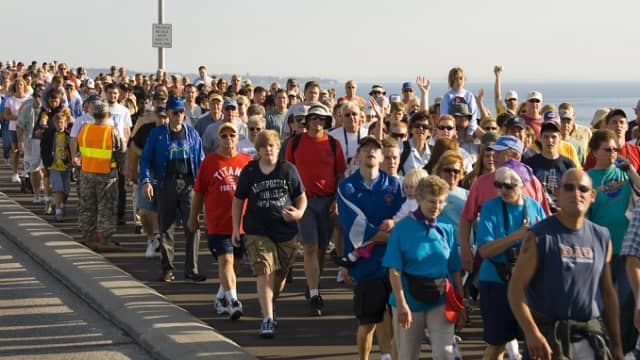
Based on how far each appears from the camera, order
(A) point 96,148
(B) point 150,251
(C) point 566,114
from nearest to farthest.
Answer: (C) point 566,114 < (B) point 150,251 < (A) point 96,148

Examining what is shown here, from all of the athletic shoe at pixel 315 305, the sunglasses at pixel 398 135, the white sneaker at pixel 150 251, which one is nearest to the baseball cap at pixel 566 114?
the sunglasses at pixel 398 135

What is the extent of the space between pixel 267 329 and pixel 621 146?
3.76m

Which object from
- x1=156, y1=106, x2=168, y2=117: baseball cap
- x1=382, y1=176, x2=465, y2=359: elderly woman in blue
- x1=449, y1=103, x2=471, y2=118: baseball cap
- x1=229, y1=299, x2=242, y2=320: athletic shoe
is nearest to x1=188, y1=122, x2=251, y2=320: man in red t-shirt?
x1=229, y1=299, x2=242, y2=320: athletic shoe

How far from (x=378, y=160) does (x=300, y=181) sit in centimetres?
158

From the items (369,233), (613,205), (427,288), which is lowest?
(427,288)

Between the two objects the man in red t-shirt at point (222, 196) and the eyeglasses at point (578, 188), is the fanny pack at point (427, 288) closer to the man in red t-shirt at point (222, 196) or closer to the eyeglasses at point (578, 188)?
the eyeglasses at point (578, 188)

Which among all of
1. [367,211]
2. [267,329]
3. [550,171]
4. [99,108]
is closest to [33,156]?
[99,108]

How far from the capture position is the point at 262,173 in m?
9.95

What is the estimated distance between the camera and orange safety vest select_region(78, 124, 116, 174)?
14258 mm

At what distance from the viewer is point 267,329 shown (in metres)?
9.68

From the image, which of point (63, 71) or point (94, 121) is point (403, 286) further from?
point (63, 71)

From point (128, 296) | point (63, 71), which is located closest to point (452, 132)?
point (128, 296)

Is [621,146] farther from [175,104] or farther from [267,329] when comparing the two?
[175,104]

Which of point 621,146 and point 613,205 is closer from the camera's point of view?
point 613,205
